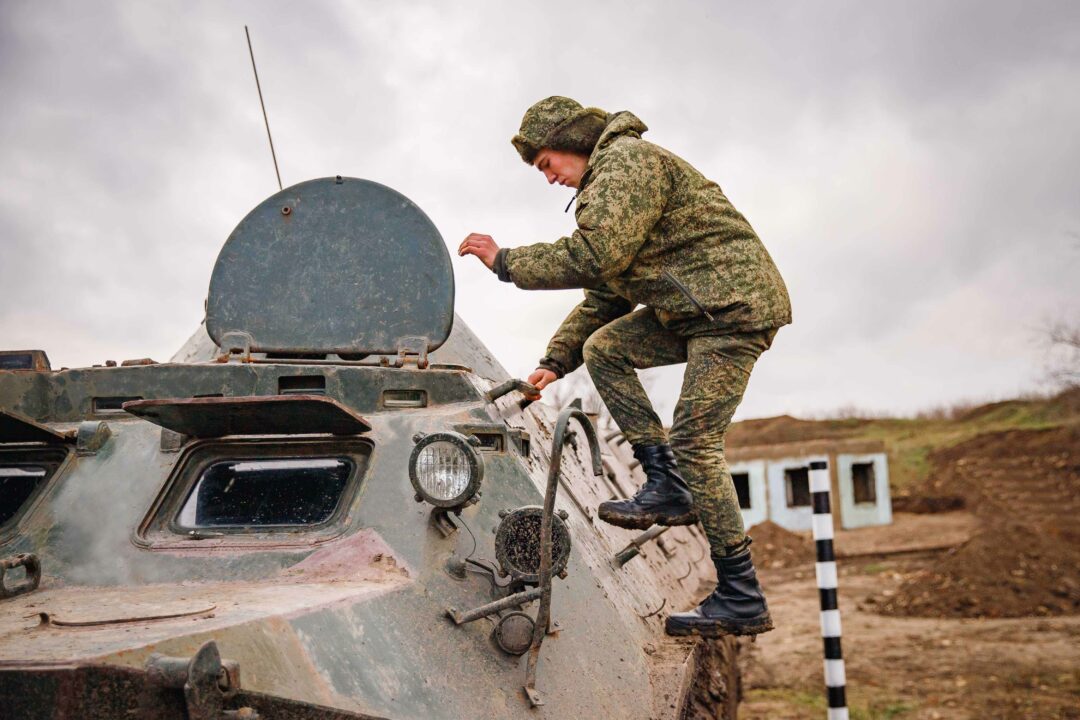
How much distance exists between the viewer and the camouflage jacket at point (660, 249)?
4.06 meters

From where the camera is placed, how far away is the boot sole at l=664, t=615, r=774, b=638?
4.10 metres

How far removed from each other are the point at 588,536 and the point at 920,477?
26.4 meters

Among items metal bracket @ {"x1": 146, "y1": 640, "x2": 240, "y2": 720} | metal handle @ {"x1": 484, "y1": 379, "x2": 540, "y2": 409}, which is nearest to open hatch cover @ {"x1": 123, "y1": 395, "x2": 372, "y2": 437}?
metal handle @ {"x1": 484, "y1": 379, "x2": 540, "y2": 409}

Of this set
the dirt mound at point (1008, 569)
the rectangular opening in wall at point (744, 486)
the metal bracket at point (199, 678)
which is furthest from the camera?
the rectangular opening in wall at point (744, 486)

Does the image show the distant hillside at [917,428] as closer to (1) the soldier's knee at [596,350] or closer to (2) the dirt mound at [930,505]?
(2) the dirt mound at [930,505]

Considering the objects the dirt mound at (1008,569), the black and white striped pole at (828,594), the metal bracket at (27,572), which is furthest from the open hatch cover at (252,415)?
the dirt mound at (1008,569)

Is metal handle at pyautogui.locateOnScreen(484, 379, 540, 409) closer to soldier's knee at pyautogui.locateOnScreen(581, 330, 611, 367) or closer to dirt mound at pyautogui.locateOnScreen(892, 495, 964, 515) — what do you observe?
soldier's knee at pyautogui.locateOnScreen(581, 330, 611, 367)

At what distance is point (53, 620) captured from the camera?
289 cm

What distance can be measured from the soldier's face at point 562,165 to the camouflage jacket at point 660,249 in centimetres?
20

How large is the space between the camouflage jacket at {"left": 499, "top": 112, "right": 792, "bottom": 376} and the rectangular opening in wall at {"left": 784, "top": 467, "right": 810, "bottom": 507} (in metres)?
19.5

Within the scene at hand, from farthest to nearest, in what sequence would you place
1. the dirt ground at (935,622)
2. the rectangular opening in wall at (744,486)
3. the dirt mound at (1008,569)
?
the rectangular opening in wall at (744,486) < the dirt mound at (1008,569) < the dirt ground at (935,622)

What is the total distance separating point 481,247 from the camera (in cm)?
420

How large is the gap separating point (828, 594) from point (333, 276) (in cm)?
415

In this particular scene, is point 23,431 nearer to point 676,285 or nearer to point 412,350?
point 412,350
